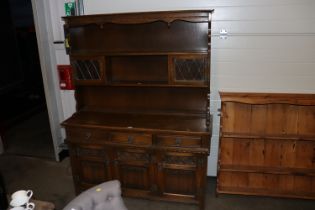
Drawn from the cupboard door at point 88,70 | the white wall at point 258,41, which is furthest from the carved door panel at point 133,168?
the white wall at point 258,41

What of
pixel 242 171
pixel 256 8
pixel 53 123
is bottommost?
pixel 242 171

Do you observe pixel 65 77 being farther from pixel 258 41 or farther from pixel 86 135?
pixel 258 41

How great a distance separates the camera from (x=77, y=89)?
9.12 feet

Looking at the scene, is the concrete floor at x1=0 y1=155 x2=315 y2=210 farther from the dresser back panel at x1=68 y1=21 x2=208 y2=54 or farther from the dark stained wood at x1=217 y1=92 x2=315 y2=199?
the dresser back panel at x1=68 y1=21 x2=208 y2=54

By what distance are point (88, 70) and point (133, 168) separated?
41.9 inches

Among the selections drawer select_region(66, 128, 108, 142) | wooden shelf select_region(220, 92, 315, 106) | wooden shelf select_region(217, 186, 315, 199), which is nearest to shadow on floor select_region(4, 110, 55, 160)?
drawer select_region(66, 128, 108, 142)

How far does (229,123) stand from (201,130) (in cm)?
47

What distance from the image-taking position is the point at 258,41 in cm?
255

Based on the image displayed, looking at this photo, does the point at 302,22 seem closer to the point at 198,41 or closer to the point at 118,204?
the point at 198,41

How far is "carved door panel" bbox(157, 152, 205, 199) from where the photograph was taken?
93.8 inches

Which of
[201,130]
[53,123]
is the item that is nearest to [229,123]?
[201,130]

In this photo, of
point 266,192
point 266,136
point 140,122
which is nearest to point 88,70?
point 140,122

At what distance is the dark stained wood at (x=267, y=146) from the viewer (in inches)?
99.1

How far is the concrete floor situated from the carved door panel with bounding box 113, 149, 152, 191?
0.76 feet
